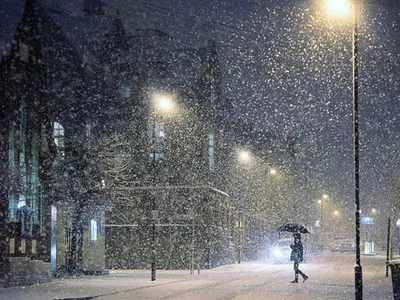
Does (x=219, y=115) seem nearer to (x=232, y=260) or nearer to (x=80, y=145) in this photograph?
(x=232, y=260)

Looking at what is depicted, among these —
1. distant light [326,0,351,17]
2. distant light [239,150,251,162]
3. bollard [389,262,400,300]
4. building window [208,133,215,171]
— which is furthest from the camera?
distant light [239,150,251,162]

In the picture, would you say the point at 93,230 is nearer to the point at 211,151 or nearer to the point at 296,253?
the point at 211,151

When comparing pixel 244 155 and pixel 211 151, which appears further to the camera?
pixel 244 155

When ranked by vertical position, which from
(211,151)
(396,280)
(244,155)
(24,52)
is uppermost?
(24,52)

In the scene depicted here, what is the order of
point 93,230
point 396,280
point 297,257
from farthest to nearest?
point 93,230, point 297,257, point 396,280

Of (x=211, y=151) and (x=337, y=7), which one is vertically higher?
(x=337, y=7)

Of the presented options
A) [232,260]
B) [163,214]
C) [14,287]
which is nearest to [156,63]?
[163,214]

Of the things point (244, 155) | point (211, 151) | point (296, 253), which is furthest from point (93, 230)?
point (244, 155)

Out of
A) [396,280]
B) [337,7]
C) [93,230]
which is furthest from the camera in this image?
[93,230]

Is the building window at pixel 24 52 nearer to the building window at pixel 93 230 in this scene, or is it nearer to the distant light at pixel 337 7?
the building window at pixel 93 230

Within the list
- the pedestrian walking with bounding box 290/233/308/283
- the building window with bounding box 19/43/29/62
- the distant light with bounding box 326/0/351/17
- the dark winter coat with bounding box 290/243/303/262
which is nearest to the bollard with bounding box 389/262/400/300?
the distant light with bounding box 326/0/351/17

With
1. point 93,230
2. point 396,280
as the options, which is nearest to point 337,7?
point 396,280

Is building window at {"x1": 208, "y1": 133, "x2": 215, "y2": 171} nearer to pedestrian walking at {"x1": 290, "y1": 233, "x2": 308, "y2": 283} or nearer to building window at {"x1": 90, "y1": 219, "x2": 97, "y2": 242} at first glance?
building window at {"x1": 90, "y1": 219, "x2": 97, "y2": 242}

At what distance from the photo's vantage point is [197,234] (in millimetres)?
A: 45531
